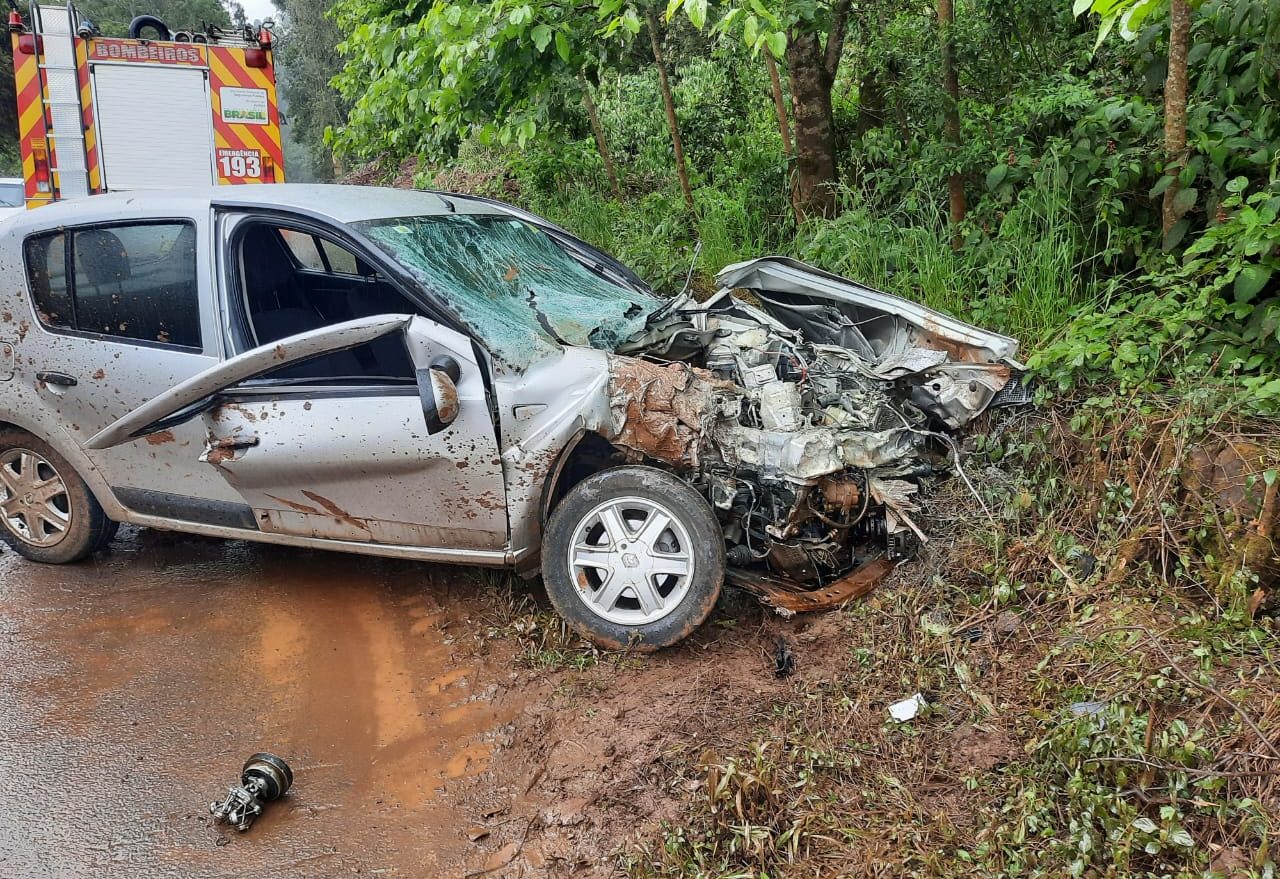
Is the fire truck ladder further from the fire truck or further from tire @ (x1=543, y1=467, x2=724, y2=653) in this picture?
tire @ (x1=543, y1=467, x2=724, y2=653)

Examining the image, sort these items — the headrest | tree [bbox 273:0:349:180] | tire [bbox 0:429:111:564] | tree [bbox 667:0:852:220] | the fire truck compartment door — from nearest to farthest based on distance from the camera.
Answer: the headrest < tire [bbox 0:429:111:564] < tree [bbox 667:0:852:220] < the fire truck compartment door < tree [bbox 273:0:349:180]

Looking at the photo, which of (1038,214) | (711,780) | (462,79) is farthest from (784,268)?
(711,780)

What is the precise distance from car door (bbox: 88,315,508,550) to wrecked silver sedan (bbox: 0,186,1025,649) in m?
0.01

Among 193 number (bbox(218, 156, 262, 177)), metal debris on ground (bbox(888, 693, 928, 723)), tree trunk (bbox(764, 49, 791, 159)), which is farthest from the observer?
193 number (bbox(218, 156, 262, 177))

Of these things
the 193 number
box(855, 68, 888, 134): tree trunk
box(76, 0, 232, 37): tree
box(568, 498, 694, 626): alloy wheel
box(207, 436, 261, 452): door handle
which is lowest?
box(568, 498, 694, 626): alloy wheel

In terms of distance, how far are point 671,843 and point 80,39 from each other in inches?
314

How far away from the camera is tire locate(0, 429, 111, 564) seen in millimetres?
4461

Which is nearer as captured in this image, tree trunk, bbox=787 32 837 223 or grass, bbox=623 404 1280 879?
grass, bbox=623 404 1280 879

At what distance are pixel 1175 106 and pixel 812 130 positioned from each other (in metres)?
2.57

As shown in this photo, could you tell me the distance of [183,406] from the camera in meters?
3.92

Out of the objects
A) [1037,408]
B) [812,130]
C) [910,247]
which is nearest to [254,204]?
[1037,408]

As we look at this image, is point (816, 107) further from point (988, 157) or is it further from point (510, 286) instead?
point (510, 286)

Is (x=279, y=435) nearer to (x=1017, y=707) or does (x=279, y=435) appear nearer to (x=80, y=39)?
(x=1017, y=707)

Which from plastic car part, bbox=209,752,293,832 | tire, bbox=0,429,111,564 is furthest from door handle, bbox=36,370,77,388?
A: plastic car part, bbox=209,752,293,832
